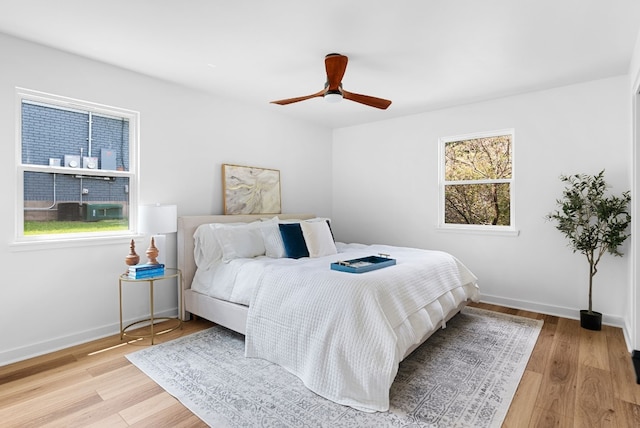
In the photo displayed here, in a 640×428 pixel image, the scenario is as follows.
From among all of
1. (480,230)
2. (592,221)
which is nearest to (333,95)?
(480,230)

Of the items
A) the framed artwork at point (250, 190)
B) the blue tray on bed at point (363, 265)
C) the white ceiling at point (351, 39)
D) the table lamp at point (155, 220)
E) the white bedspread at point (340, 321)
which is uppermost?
the white ceiling at point (351, 39)

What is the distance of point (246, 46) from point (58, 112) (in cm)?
177

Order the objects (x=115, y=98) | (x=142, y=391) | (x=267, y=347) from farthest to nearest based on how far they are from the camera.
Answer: (x=115, y=98) < (x=267, y=347) < (x=142, y=391)

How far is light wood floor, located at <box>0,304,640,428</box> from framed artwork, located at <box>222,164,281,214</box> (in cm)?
186

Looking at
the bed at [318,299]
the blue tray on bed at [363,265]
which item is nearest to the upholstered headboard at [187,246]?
the bed at [318,299]

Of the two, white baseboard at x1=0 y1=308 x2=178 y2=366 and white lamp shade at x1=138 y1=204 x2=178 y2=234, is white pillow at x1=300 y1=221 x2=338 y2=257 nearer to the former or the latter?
white lamp shade at x1=138 y1=204 x2=178 y2=234

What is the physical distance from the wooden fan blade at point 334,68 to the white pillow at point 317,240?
149cm

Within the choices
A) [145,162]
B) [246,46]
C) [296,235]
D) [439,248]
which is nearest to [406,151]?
[439,248]

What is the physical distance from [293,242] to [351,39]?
77.4 inches

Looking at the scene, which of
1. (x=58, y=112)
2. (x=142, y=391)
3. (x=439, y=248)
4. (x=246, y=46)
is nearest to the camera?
(x=142, y=391)

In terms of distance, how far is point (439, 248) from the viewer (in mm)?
4598

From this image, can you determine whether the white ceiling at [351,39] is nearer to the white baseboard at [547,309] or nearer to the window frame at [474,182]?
the window frame at [474,182]

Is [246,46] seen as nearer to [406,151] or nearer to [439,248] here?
[406,151]

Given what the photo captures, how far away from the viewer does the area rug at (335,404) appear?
1.94 m
